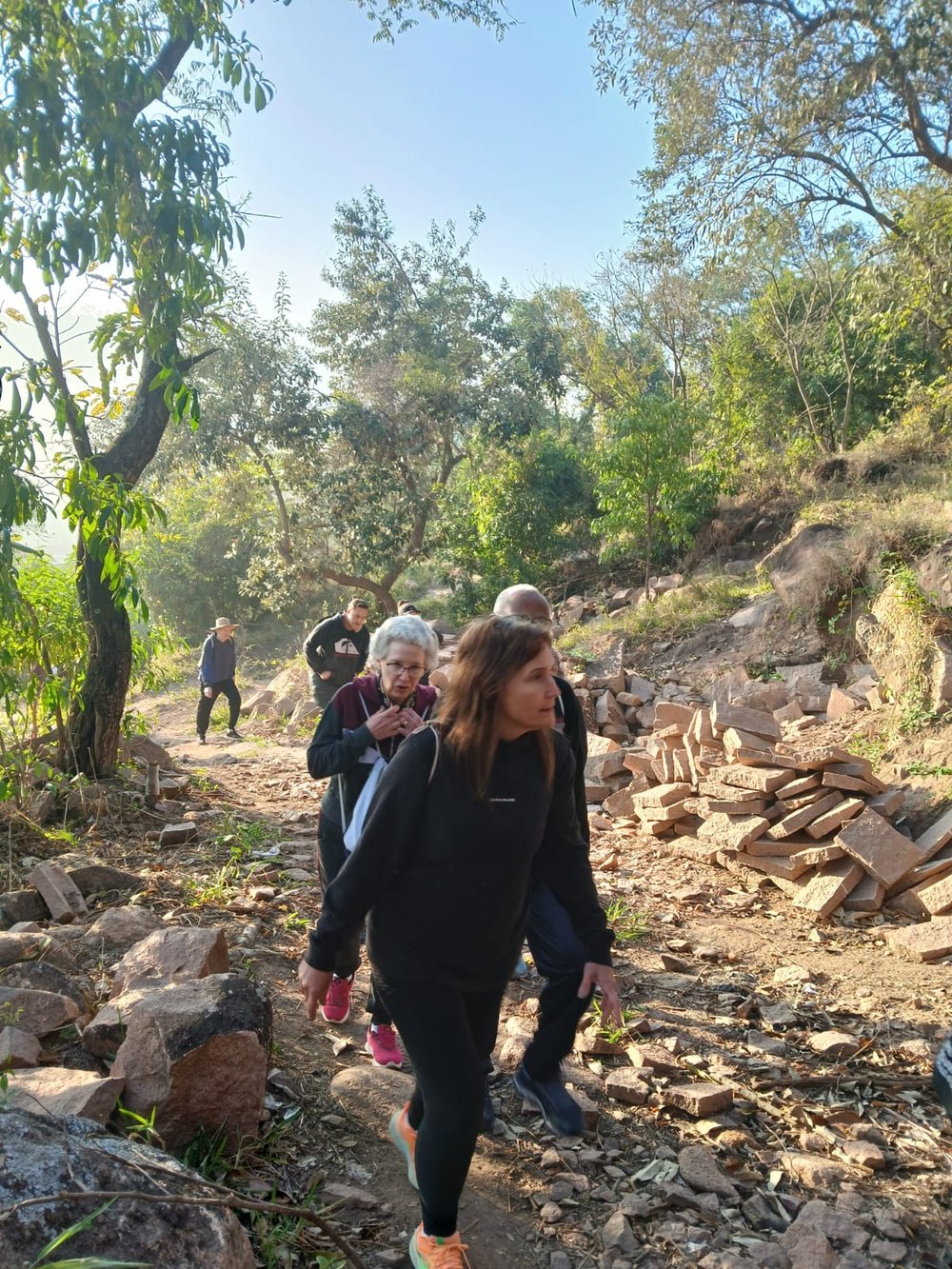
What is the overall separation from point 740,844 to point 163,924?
141 inches

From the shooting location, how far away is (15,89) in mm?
3893

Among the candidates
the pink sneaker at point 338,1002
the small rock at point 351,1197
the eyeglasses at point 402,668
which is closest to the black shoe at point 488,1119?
the small rock at point 351,1197

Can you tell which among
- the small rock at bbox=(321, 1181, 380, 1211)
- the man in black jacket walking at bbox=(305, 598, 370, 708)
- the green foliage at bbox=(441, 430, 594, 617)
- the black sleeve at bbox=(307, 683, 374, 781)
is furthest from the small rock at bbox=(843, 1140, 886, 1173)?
the green foliage at bbox=(441, 430, 594, 617)

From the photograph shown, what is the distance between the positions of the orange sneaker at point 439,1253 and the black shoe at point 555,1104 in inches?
29.6

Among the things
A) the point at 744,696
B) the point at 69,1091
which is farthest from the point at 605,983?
the point at 744,696

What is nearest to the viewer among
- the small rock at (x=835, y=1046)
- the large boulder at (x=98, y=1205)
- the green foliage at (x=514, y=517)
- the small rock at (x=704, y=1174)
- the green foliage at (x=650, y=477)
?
Answer: the large boulder at (x=98, y=1205)

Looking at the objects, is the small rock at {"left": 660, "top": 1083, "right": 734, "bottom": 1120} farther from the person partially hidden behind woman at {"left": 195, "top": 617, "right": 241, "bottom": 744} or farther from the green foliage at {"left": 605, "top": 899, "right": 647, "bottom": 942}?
the person partially hidden behind woman at {"left": 195, "top": 617, "right": 241, "bottom": 744}

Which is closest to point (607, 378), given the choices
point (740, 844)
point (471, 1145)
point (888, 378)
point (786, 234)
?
point (888, 378)

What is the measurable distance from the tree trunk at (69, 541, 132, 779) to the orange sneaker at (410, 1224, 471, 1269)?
505 cm

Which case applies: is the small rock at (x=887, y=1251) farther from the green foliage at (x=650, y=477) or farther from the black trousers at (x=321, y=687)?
the green foliage at (x=650, y=477)

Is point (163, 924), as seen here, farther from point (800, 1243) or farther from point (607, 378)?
point (607, 378)

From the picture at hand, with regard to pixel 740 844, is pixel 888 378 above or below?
above

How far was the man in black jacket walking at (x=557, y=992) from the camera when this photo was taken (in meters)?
2.85

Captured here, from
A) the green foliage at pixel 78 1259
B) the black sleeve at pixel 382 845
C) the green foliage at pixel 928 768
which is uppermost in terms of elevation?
the black sleeve at pixel 382 845
